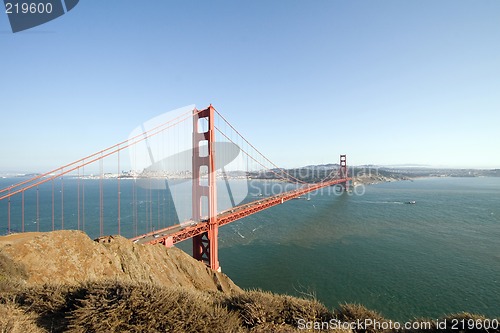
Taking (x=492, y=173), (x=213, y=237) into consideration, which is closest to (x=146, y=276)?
(x=213, y=237)

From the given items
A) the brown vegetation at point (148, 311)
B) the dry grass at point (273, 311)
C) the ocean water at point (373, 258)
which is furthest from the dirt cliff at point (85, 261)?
the ocean water at point (373, 258)

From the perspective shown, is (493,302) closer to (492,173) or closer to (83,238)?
(83,238)

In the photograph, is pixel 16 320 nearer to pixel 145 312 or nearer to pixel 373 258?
pixel 145 312

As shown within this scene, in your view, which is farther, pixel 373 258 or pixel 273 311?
pixel 373 258

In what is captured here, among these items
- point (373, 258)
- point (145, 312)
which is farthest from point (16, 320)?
point (373, 258)

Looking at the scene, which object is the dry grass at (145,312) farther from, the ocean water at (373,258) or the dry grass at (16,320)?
the ocean water at (373,258)

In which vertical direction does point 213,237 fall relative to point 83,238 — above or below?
below
